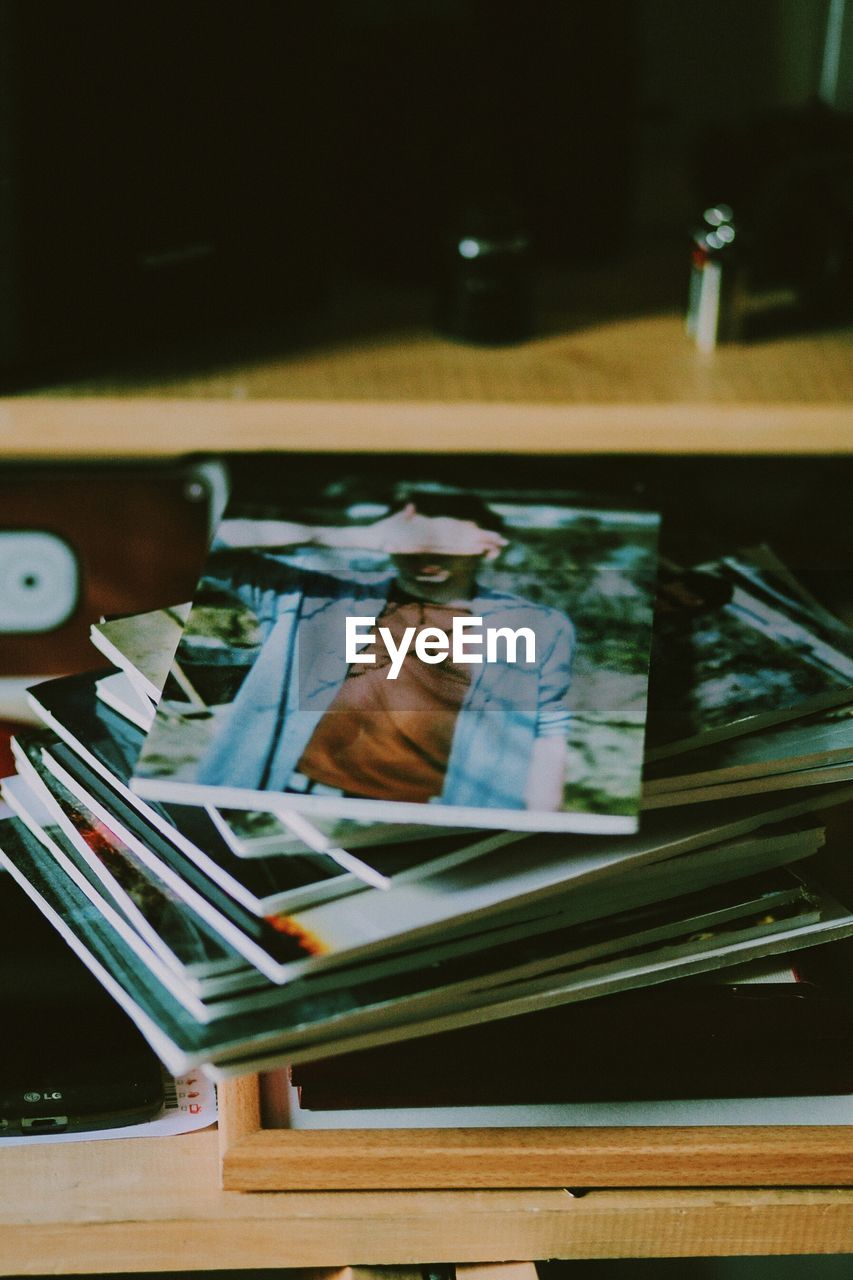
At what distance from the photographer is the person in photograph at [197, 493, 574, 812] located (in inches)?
17.3

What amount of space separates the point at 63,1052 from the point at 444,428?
1.13 ft

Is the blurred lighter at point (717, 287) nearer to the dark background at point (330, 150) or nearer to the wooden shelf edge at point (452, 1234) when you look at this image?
the dark background at point (330, 150)

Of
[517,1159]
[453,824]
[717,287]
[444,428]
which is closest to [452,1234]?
[517,1159]

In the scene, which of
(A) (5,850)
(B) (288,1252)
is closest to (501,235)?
(A) (5,850)

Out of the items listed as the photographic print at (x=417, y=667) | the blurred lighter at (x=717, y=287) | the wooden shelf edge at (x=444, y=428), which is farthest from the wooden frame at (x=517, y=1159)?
the blurred lighter at (x=717, y=287)

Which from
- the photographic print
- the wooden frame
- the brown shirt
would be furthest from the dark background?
the wooden frame

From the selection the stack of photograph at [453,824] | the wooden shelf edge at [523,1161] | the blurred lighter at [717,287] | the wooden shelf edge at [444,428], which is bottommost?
the wooden shelf edge at [523,1161]

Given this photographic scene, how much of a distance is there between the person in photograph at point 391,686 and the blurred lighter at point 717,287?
0.22 m

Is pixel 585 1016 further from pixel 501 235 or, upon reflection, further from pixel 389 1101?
pixel 501 235

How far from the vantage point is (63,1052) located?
52 centimetres

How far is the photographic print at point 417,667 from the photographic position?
433 mm

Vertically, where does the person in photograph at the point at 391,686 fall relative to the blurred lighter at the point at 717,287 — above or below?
below

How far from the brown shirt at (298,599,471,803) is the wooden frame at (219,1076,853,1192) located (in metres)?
0.14

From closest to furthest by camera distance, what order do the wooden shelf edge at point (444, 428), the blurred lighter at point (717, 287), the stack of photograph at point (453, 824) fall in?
1. the stack of photograph at point (453, 824)
2. the wooden shelf edge at point (444, 428)
3. the blurred lighter at point (717, 287)
